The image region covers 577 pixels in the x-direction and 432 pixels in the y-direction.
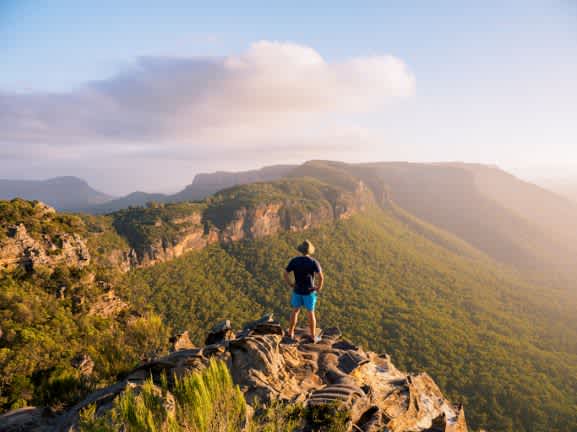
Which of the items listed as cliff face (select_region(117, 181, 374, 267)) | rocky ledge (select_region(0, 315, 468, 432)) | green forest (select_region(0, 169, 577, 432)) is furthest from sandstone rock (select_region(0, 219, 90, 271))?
rocky ledge (select_region(0, 315, 468, 432))

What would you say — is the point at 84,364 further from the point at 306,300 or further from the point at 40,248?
the point at 40,248

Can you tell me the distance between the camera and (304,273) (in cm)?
1038

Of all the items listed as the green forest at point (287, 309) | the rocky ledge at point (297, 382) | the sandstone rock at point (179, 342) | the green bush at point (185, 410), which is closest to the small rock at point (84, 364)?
the green forest at point (287, 309)

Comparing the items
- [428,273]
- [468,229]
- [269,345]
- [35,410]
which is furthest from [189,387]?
[468,229]

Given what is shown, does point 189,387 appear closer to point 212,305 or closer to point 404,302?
point 212,305

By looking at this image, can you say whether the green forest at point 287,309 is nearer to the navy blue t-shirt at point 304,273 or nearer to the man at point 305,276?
the man at point 305,276

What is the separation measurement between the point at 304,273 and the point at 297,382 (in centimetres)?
433

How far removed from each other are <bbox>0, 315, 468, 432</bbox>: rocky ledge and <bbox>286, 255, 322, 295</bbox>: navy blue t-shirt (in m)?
2.57

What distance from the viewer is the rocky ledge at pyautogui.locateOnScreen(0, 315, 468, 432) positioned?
8.45 meters

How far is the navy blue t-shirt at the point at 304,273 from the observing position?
1038 cm

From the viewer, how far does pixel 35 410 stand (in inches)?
366

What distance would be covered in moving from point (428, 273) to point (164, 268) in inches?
3286

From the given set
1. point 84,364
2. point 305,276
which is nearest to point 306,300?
point 305,276

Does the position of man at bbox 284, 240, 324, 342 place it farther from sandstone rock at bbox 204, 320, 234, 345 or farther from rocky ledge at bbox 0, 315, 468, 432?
→ sandstone rock at bbox 204, 320, 234, 345
